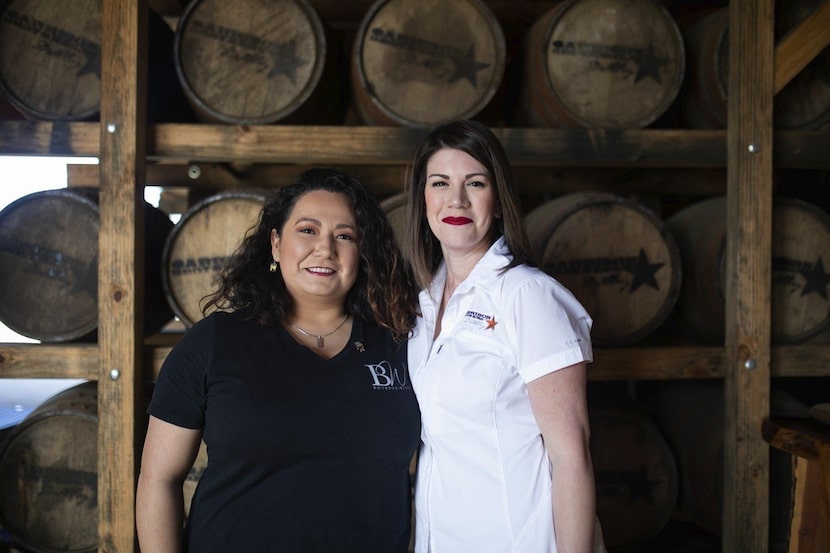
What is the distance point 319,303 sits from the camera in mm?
1807

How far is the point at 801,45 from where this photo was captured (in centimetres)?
222

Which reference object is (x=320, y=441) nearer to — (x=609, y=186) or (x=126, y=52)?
(x=126, y=52)

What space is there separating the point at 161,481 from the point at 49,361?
90 centimetres

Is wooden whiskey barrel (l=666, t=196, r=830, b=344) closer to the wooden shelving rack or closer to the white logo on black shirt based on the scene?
the wooden shelving rack

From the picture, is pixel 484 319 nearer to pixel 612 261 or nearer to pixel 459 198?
pixel 459 198

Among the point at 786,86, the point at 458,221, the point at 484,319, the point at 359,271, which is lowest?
the point at 484,319

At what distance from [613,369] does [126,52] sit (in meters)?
2.06

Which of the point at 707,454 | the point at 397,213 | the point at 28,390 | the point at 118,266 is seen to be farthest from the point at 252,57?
the point at 28,390

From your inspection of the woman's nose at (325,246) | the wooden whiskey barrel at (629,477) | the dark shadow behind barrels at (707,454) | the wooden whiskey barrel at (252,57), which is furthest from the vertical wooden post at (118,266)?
the dark shadow behind barrels at (707,454)

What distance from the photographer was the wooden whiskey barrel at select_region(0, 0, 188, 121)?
2.21 meters

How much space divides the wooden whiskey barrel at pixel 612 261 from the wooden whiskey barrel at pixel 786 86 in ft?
1.84

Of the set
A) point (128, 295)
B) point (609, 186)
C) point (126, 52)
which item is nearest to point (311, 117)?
point (126, 52)

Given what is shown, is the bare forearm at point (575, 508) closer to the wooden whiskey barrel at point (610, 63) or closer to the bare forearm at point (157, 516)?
the bare forearm at point (157, 516)

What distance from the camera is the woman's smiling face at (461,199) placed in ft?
5.47
